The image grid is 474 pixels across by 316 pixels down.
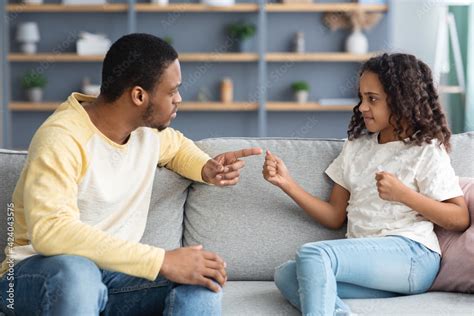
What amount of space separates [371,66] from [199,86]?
3851mm

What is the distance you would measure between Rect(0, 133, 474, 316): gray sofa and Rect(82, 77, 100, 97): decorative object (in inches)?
143

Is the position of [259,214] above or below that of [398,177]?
below

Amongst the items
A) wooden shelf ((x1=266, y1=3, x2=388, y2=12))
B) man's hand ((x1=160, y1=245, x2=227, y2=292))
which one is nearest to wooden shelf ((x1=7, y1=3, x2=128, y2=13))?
wooden shelf ((x1=266, y1=3, x2=388, y2=12))

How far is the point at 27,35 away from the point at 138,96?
422cm

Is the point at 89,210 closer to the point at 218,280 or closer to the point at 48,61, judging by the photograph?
the point at 218,280

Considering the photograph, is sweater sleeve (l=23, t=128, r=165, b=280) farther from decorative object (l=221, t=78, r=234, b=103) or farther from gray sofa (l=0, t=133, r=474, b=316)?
decorative object (l=221, t=78, r=234, b=103)

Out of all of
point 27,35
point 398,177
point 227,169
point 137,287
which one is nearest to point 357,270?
point 398,177

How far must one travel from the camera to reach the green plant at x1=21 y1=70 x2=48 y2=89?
577 cm

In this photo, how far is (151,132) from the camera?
6.60 ft

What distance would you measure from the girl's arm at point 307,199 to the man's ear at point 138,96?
1.47ft

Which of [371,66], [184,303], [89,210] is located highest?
[371,66]

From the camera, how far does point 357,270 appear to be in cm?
191

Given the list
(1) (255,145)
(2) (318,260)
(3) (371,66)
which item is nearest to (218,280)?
(2) (318,260)

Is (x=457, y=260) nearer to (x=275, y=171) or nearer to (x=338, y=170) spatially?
(x=338, y=170)
